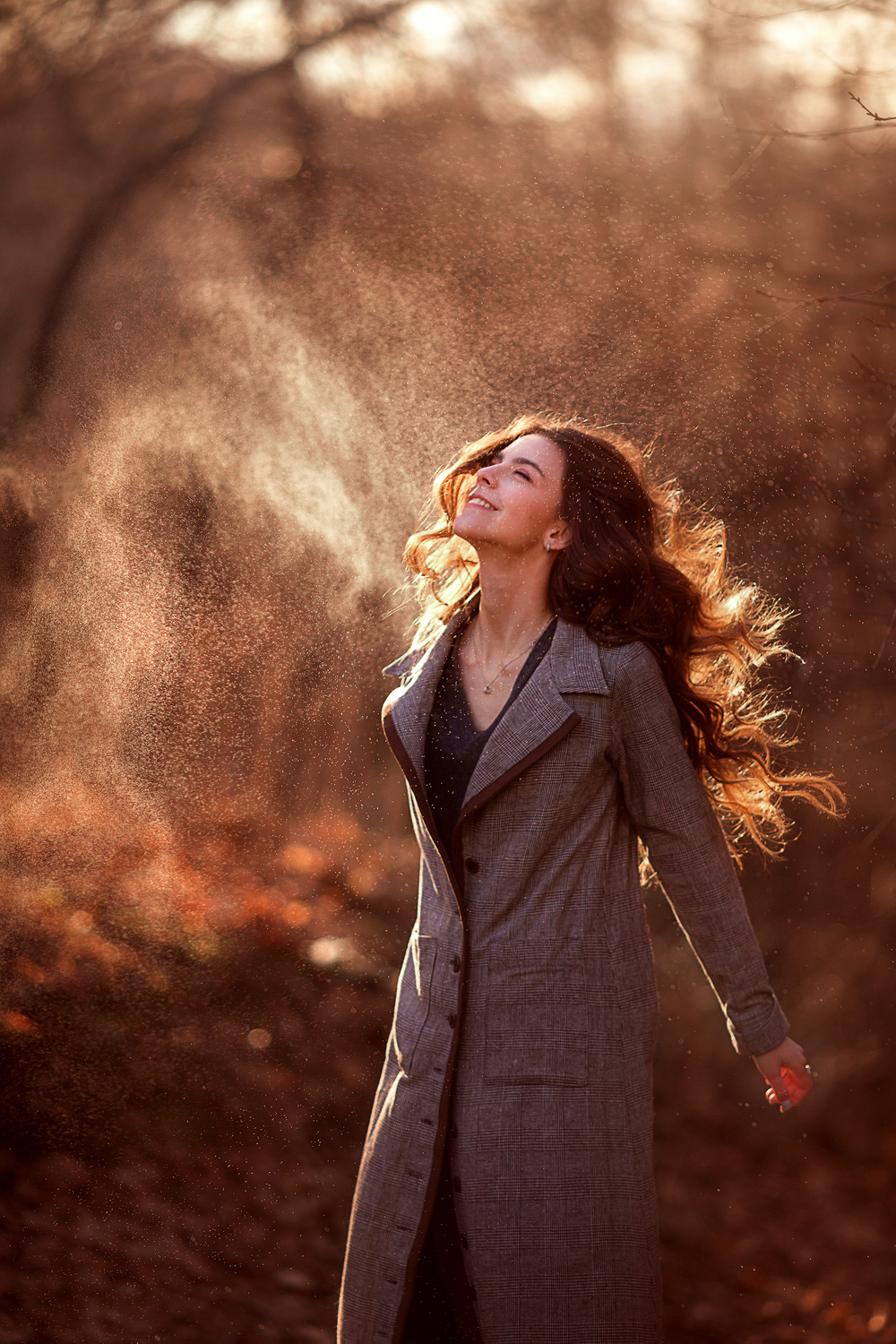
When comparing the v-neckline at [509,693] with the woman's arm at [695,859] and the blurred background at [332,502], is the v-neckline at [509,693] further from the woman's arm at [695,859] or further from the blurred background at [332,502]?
the blurred background at [332,502]

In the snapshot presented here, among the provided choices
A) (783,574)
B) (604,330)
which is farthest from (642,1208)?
(604,330)

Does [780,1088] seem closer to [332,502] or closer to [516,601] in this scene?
[516,601]

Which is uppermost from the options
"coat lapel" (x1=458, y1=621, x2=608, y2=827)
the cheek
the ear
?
the cheek

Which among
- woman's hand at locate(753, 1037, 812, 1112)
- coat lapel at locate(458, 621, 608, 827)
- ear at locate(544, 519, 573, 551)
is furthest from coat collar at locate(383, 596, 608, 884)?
woman's hand at locate(753, 1037, 812, 1112)

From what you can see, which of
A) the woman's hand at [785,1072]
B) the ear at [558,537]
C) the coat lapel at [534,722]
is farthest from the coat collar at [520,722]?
the woman's hand at [785,1072]

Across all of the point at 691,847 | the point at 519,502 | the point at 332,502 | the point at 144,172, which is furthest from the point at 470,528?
the point at 144,172

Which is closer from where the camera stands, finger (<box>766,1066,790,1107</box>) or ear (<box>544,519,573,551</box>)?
finger (<box>766,1066,790,1107</box>)

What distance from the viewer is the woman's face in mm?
1907

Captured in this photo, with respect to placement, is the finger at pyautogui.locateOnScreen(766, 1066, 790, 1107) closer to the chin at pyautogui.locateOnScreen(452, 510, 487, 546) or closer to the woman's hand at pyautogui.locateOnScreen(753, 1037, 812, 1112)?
the woman's hand at pyautogui.locateOnScreen(753, 1037, 812, 1112)

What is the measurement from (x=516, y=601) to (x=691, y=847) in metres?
0.55

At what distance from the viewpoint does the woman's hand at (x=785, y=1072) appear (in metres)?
1.79

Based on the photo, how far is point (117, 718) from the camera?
4.93 m

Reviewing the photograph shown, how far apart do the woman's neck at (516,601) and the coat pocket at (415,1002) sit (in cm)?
56

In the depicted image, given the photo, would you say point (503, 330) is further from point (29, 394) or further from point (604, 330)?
point (29, 394)
